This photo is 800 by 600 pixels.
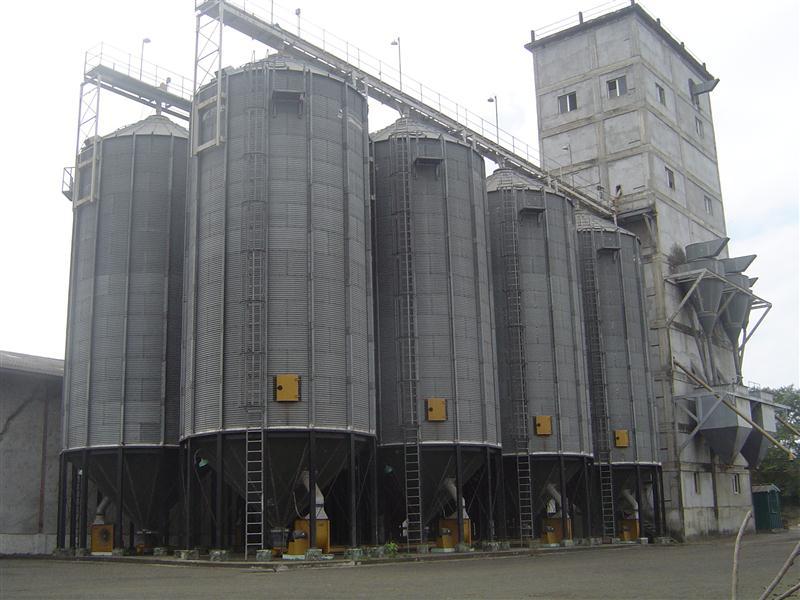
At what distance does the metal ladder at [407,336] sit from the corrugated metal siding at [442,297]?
269 millimetres

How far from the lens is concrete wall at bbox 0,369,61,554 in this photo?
142 feet

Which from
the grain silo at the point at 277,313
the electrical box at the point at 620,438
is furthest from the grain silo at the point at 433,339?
the electrical box at the point at 620,438

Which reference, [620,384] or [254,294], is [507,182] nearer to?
[620,384]

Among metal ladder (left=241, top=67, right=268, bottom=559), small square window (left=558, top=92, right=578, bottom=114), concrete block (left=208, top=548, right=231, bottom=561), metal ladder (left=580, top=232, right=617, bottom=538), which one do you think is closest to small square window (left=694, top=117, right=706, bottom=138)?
small square window (left=558, top=92, right=578, bottom=114)

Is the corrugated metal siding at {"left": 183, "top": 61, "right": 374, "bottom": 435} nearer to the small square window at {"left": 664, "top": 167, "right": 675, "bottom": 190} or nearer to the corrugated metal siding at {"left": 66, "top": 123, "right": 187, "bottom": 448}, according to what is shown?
the corrugated metal siding at {"left": 66, "top": 123, "right": 187, "bottom": 448}

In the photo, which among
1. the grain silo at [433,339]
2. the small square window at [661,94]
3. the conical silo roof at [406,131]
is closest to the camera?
the grain silo at [433,339]

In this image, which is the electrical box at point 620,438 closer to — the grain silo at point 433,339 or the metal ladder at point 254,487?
the grain silo at point 433,339

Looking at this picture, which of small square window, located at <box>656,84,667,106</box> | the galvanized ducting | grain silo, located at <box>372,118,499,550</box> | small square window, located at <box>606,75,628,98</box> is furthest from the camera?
small square window, located at <box>656,84,667,106</box>

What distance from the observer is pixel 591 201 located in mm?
61438

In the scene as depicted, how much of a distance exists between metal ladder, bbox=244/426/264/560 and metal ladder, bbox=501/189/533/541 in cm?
1569

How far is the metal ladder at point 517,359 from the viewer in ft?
143

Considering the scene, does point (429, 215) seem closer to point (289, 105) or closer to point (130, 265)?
point (289, 105)

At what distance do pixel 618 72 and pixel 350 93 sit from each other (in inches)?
1369

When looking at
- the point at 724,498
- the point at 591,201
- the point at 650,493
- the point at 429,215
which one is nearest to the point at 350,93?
the point at 429,215
